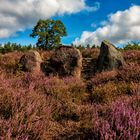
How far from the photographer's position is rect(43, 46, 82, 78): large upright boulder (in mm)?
13438

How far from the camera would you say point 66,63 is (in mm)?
13695

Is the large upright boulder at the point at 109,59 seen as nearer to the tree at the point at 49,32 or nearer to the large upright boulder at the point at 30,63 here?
the large upright boulder at the point at 30,63

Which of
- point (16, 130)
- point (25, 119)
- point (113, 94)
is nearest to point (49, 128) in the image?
point (25, 119)

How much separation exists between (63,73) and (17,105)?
8274 mm

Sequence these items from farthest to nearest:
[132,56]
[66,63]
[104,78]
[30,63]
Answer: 1. [132,56]
2. [66,63]
3. [30,63]
4. [104,78]

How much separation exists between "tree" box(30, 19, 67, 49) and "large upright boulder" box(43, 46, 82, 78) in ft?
134

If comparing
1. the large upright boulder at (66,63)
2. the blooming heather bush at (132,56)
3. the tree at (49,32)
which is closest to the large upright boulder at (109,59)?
the large upright boulder at (66,63)

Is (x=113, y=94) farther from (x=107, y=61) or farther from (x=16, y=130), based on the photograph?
(x=107, y=61)

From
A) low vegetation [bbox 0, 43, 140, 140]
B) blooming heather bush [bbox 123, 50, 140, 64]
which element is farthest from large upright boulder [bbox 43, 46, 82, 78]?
low vegetation [bbox 0, 43, 140, 140]

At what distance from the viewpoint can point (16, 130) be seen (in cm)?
411

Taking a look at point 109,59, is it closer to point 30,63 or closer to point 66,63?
point 66,63

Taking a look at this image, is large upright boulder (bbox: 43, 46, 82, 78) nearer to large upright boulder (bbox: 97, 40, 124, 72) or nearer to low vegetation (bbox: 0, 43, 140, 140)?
large upright boulder (bbox: 97, 40, 124, 72)

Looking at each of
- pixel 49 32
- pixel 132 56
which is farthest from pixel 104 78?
pixel 49 32

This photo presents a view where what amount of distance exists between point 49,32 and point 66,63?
46207 mm
